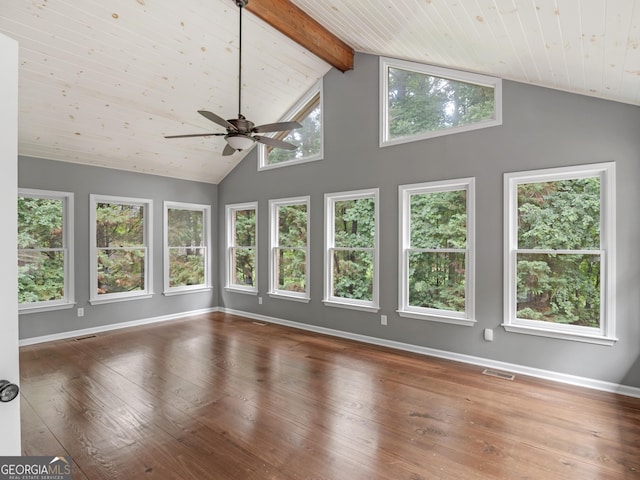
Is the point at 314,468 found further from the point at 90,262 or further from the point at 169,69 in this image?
the point at 90,262

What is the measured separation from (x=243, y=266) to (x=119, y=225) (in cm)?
229

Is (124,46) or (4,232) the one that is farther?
(124,46)

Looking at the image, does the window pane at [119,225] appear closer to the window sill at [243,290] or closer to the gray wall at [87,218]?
the gray wall at [87,218]

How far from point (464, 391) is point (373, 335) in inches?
66.6

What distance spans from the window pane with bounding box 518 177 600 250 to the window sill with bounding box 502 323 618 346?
2.87 ft

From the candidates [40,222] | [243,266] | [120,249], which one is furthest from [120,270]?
[243,266]

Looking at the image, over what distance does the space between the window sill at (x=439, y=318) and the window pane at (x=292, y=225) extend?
82.7 inches

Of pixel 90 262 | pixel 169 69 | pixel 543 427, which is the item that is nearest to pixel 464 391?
pixel 543 427

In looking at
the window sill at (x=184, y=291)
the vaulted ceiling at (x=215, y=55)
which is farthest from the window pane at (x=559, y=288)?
the window sill at (x=184, y=291)

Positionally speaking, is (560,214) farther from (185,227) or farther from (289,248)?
(185,227)

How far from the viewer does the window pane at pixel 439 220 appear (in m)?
4.18

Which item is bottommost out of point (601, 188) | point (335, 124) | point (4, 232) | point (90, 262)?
point (90, 262)

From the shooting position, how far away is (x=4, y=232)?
1.06 meters

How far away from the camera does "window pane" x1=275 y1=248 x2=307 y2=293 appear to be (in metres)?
5.82
